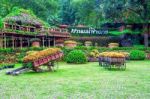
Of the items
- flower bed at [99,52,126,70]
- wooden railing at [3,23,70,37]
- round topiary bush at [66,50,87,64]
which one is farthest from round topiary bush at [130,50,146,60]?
flower bed at [99,52,126,70]

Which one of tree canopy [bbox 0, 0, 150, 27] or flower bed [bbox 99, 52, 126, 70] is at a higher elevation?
tree canopy [bbox 0, 0, 150, 27]

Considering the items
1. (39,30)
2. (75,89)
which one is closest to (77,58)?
(39,30)

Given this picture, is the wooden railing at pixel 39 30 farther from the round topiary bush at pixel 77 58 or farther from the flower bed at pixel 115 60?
the flower bed at pixel 115 60

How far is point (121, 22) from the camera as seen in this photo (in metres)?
57.3

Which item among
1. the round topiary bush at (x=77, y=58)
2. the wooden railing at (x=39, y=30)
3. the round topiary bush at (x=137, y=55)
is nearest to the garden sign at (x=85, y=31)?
the wooden railing at (x=39, y=30)

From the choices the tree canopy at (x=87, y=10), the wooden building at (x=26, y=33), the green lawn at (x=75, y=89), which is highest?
the tree canopy at (x=87, y=10)

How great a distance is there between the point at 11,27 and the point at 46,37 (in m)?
7.73

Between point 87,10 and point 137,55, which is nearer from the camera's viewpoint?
point 137,55

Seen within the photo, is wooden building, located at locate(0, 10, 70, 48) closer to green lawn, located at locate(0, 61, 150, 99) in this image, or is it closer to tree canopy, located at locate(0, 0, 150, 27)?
tree canopy, located at locate(0, 0, 150, 27)

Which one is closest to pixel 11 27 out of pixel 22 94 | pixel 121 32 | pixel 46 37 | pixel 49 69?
pixel 46 37

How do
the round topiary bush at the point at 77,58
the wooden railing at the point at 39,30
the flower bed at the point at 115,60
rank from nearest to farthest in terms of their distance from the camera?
1. the flower bed at the point at 115,60
2. the round topiary bush at the point at 77,58
3. the wooden railing at the point at 39,30

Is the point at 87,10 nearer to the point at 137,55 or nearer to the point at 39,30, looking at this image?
the point at 39,30

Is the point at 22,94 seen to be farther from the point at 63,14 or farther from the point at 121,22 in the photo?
the point at 63,14

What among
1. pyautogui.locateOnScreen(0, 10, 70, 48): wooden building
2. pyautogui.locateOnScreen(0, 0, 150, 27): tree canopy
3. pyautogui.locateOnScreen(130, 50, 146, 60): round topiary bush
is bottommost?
pyautogui.locateOnScreen(130, 50, 146, 60): round topiary bush
